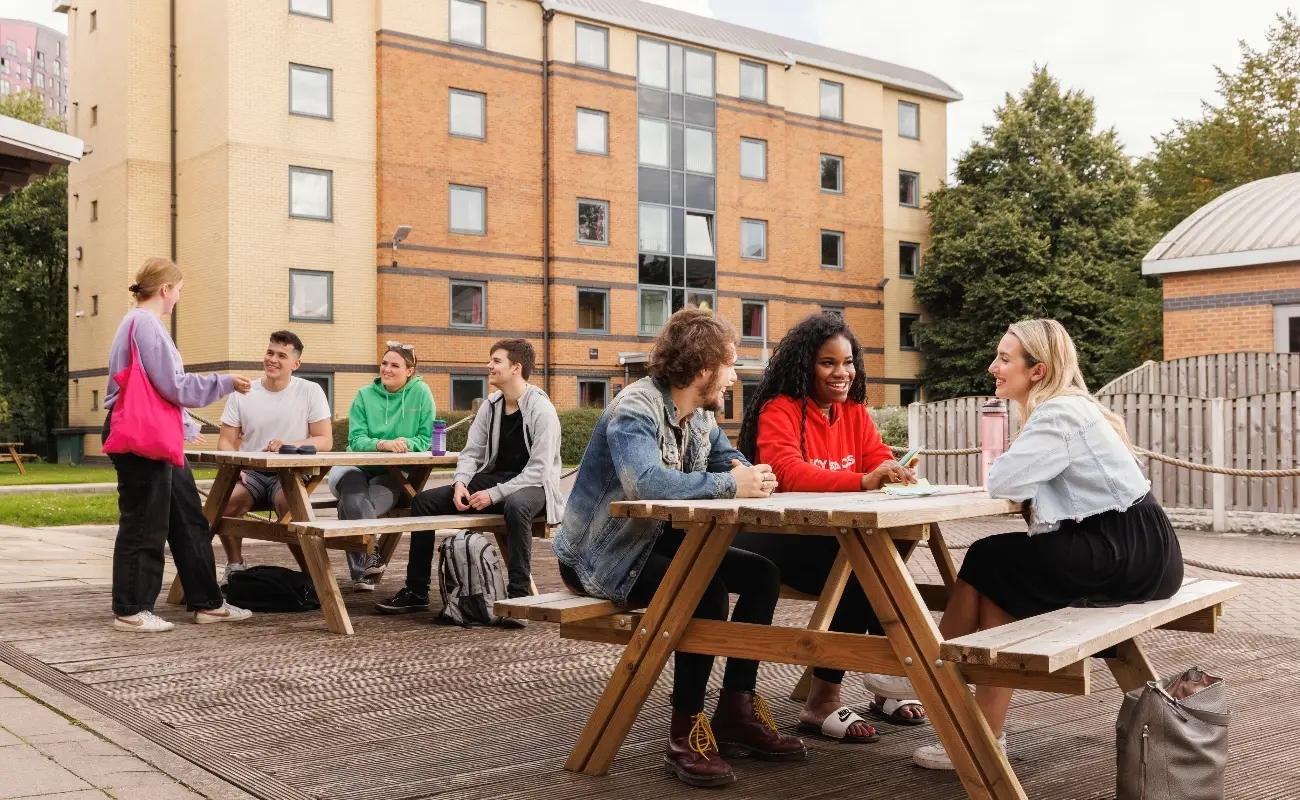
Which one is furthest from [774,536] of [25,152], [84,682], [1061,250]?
[1061,250]

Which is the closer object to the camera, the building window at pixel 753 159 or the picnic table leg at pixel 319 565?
the picnic table leg at pixel 319 565

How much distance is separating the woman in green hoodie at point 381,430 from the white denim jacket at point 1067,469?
476cm

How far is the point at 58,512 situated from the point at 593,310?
69.0 ft

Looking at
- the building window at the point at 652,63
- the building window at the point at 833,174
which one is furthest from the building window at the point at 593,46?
the building window at the point at 833,174

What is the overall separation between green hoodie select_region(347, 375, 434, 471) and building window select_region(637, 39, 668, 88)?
90.6ft

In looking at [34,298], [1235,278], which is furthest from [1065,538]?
[34,298]

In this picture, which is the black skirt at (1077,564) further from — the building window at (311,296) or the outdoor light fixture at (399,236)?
the building window at (311,296)

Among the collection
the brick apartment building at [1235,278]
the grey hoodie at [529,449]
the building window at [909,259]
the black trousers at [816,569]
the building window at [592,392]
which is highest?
the building window at [909,259]

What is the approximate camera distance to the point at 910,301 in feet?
137

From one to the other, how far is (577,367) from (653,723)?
28.5m

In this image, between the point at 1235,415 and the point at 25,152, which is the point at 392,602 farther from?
the point at 1235,415

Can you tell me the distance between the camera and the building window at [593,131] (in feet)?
109

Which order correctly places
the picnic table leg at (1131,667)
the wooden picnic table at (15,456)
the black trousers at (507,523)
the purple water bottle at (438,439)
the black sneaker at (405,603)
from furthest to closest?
the wooden picnic table at (15,456) < the purple water bottle at (438,439) < the black sneaker at (405,603) < the black trousers at (507,523) < the picnic table leg at (1131,667)

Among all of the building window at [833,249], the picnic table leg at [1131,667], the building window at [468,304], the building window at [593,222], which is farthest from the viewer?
the building window at [833,249]
